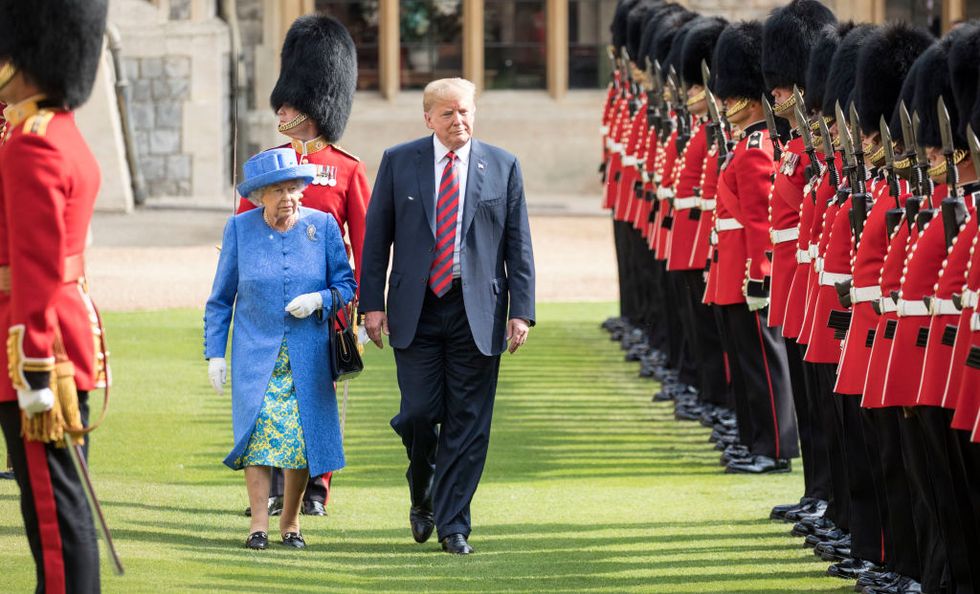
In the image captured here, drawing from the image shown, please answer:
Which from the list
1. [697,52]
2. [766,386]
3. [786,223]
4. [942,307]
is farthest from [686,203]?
[942,307]

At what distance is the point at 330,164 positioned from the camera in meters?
6.86

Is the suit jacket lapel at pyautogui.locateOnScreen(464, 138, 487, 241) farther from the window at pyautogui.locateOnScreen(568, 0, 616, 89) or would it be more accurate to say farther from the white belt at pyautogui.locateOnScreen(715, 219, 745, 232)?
the window at pyautogui.locateOnScreen(568, 0, 616, 89)

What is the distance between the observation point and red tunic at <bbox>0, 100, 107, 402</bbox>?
14.8ft

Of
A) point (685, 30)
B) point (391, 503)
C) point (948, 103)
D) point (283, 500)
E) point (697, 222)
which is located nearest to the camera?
point (948, 103)

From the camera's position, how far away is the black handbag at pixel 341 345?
6215 mm

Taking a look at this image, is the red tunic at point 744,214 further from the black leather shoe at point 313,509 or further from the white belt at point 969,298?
the white belt at point 969,298

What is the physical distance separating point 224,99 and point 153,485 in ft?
40.2

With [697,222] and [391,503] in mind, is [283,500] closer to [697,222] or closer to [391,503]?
[391,503]

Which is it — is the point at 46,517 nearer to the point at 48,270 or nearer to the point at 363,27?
the point at 48,270

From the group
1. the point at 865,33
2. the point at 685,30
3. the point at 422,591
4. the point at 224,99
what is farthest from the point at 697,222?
the point at 224,99

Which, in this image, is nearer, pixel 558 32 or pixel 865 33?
pixel 865 33

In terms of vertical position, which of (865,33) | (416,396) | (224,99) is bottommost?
(224,99)

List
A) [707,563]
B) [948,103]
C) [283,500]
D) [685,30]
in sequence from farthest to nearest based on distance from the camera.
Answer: [685,30], [283,500], [707,563], [948,103]

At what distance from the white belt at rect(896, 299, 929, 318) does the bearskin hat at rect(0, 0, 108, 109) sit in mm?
2059
